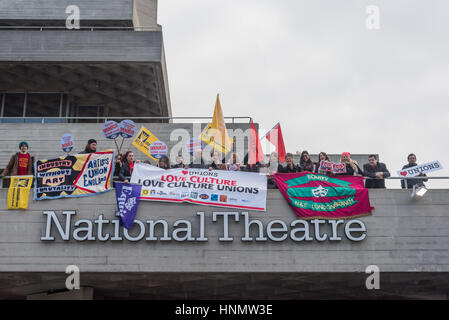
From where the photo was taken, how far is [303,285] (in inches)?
647

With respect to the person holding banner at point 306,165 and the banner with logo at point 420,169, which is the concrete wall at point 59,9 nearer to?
the person holding banner at point 306,165

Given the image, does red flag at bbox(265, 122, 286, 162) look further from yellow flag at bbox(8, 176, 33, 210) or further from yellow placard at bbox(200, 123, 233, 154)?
yellow flag at bbox(8, 176, 33, 210)

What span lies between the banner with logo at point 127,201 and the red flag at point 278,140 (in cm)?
424

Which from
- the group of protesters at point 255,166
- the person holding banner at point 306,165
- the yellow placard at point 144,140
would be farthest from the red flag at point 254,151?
the yellow placard at point 144,140

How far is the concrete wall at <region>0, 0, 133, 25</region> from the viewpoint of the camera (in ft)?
79.2

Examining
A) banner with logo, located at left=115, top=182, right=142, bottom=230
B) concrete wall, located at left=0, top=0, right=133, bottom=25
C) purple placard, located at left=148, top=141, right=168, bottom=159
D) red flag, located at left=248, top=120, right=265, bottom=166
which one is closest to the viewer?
banner with logo, located at left=115, top=182, right=142, bottom=230

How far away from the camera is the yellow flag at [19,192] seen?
1528cm

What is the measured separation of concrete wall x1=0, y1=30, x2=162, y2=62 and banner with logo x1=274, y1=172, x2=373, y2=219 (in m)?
9.58

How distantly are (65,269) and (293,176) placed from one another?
634cm

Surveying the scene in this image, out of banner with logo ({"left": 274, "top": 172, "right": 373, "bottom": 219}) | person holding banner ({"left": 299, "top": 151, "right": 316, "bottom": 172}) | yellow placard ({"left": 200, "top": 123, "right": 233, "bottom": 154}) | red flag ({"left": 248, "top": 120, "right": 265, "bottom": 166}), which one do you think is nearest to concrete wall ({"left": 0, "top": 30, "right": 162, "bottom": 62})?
yellow placard ({"left": 200, "top": 123, "right": 233, "bottom": 154})

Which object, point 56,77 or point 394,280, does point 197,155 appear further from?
point 56,77

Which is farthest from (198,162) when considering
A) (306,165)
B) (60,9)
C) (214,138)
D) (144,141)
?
(60,9)

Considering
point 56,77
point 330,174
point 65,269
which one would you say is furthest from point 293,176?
point 56,77

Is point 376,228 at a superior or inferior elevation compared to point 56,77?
inferior
